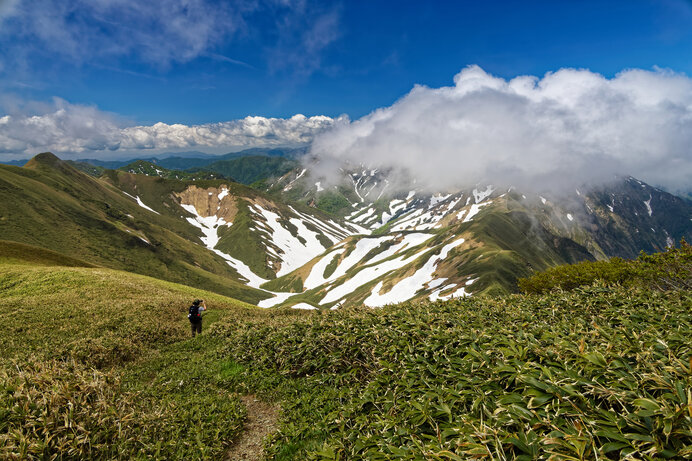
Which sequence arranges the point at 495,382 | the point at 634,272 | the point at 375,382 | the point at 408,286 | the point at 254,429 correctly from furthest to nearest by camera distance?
the point at 408,286, the point at 634,272, the point at 254,429, the point at 375,382, the point at 495,382

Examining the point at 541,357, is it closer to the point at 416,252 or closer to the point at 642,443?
the point at 642,443

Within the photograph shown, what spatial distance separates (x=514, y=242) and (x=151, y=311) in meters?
174

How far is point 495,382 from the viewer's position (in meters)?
6.02

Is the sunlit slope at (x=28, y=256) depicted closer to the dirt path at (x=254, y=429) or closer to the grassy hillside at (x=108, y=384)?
the grassy hillside at (x=108, y=384)

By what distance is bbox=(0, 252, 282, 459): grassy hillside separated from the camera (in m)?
6.47

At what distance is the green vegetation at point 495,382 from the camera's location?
13.0 ft

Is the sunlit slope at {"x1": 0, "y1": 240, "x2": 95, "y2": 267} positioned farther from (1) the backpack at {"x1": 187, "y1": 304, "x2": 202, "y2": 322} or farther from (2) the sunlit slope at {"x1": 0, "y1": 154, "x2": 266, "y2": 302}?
(2) the sunlit slope at {"x1": 0, "y1": 154, "x2": 266, "y2": 302}

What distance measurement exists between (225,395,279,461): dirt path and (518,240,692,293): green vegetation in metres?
23.7

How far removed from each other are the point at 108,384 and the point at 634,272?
50716 millimetres

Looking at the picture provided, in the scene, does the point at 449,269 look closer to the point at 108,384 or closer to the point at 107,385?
the point at 108,384

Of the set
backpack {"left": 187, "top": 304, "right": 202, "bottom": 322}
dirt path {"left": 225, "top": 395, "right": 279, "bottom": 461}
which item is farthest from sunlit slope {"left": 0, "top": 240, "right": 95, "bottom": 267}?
dirt path {"left": 225, "top": 395, "right": 279, "bottom": 461}

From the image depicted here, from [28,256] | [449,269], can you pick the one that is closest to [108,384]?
[28,256]

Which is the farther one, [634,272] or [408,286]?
[408,286]

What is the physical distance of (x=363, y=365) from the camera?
34.7ft
